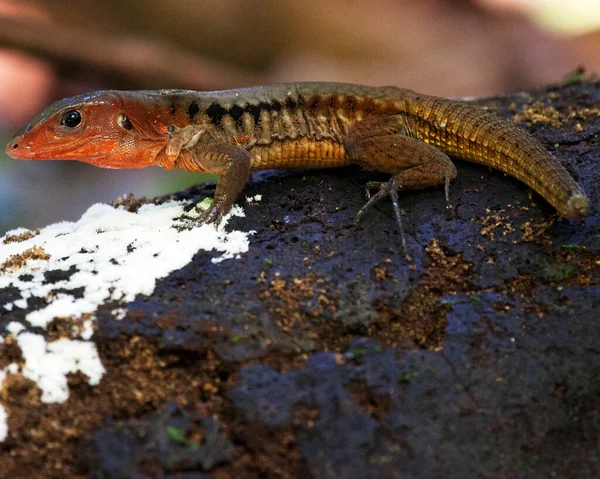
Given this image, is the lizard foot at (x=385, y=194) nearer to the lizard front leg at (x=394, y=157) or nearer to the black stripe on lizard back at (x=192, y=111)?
the lizard front leg at (x=394, y=157)

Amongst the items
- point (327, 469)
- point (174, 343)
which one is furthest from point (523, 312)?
point (174, 343)

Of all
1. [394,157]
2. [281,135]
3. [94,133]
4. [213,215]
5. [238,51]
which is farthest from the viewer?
[238,51]

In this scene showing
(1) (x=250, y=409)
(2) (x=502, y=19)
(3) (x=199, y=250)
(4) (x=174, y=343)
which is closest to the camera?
(1) (x=250, y=409)

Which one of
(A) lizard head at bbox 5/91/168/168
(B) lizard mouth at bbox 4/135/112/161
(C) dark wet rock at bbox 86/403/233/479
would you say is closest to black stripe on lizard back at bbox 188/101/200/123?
(A) lizard head at bbox 5/91/168/168

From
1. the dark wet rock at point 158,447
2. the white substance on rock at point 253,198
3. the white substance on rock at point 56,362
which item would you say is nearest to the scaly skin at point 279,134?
the white substance on rock at point 253,198

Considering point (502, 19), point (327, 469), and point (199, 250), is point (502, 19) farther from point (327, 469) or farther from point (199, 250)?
point (327, 469)

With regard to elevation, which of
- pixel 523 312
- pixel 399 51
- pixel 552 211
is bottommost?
pixel 523 312

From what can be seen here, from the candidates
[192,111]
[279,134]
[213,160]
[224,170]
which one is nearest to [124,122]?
[192,111]

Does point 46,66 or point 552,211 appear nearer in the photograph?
point 552,211

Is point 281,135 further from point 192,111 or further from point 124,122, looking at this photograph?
point 124,122
